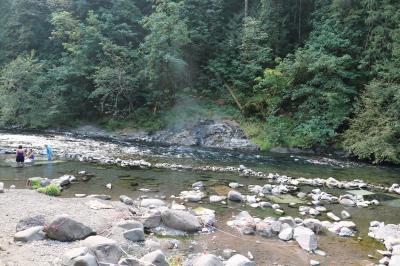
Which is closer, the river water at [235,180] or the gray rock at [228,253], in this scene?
the gray rock at [228,253]

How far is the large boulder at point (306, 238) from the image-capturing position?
9.25 meters

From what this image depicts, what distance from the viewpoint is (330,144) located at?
24.8m

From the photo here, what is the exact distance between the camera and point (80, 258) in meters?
6.61

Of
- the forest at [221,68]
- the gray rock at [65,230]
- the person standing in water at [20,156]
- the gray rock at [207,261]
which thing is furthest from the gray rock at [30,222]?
the forest at [221,68]

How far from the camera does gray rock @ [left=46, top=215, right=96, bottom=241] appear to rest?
8.17 meters

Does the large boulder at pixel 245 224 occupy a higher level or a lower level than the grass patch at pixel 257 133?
lower

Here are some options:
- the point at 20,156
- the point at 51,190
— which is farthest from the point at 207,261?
the point at 20,156

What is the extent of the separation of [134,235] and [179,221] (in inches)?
53.4

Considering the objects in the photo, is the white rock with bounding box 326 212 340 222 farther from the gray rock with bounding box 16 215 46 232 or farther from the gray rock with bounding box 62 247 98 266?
the gray rock with bounding box 16 215 46 232

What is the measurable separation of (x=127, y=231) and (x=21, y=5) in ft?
118

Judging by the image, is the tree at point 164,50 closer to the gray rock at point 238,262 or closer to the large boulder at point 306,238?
the large boulder at point 306,238

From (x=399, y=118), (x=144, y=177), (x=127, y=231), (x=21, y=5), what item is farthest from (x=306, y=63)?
(x=21, y=5)

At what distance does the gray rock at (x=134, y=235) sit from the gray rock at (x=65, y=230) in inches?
33.6

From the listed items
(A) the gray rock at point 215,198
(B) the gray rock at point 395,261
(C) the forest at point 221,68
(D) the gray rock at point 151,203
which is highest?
(C) the forest at point 221,68
